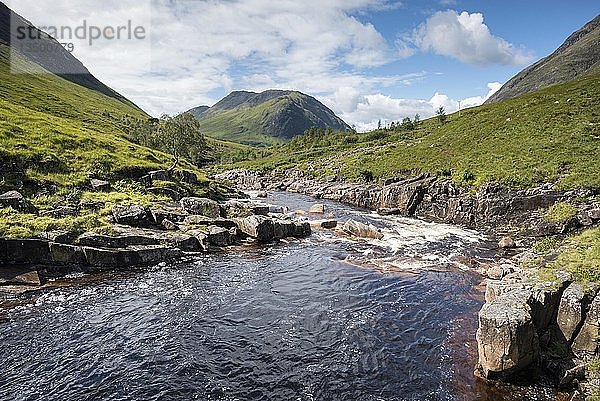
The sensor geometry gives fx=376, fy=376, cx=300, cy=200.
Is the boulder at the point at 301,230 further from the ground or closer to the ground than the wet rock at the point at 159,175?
closer to the ground

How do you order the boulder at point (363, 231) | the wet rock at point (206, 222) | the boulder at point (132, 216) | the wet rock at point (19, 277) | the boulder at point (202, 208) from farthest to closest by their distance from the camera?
the boulder at point (202, 208) → the boulder at point (363, 231) → the wet rock at point (206, 222) → the boulder at point (132, 216) → the wet rock at point (19, 277)

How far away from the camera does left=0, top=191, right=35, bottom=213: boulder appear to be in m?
33.7

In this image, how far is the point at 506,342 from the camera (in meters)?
16.3

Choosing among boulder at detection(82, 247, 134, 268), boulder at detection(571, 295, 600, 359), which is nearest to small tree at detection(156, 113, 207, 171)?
boulder at detection(82, 247, 134, 268)

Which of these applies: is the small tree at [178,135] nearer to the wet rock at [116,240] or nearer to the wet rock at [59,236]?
the wet rock at [116,240]

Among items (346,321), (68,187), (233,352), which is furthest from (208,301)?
(68,187)

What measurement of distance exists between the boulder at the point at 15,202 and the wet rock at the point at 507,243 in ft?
149

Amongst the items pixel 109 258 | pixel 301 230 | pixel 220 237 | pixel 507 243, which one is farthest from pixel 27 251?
pixel 507 243

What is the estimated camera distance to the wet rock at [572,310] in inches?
690

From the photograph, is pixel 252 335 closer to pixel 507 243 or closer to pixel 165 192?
pixel 507 243

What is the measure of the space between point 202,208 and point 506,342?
36.4 meters

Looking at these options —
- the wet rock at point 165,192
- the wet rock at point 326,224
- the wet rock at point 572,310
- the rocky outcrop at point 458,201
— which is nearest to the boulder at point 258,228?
the wet rock at point 326,224

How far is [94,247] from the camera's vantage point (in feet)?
99.9

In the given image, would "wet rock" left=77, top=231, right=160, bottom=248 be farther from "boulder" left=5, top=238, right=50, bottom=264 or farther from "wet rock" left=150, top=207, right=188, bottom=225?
"wet rock" left=150, top=207, right=188, bottom=225
